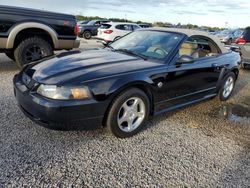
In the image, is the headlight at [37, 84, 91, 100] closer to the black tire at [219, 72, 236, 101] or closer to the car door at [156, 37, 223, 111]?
the car door at [156, 37, 223, 111]

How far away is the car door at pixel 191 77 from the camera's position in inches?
150

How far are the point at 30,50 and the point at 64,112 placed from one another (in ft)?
13.1

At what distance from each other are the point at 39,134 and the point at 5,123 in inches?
24.4

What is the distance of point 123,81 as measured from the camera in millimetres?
3176

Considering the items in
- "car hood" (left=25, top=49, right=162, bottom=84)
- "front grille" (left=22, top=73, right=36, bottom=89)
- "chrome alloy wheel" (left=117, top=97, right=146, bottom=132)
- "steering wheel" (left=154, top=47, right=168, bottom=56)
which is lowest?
"chrome alloy wheel" (left=117, top=97, right=146, bottom=132)

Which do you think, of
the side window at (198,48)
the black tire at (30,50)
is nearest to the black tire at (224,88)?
the side window at (198,48)

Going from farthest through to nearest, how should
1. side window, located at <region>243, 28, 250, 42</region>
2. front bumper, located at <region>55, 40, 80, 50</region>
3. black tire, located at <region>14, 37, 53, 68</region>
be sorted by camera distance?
side window, located at <region>243, 28, 250, 42</region>, front bumper, located at <region>55, 40, 80, 50</region>, black tire, located at <region>14, 37, 53, 68</region>

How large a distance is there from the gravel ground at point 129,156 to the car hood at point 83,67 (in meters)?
0.81

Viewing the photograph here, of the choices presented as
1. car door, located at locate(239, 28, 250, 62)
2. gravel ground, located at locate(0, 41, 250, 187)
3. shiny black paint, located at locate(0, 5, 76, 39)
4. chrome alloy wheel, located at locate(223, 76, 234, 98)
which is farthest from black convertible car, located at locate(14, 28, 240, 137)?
car door, located at locate(239, 28, 250, 62)

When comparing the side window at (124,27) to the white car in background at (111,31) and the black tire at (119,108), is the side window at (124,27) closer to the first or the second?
the white car in background at (111,31)

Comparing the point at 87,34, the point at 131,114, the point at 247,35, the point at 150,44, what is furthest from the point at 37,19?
the point at 87,34

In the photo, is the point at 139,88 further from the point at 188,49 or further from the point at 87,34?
the point at 87,34

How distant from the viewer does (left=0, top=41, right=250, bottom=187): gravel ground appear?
2621 millimetres

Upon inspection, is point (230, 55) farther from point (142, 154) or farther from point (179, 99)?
point (142, 154)
